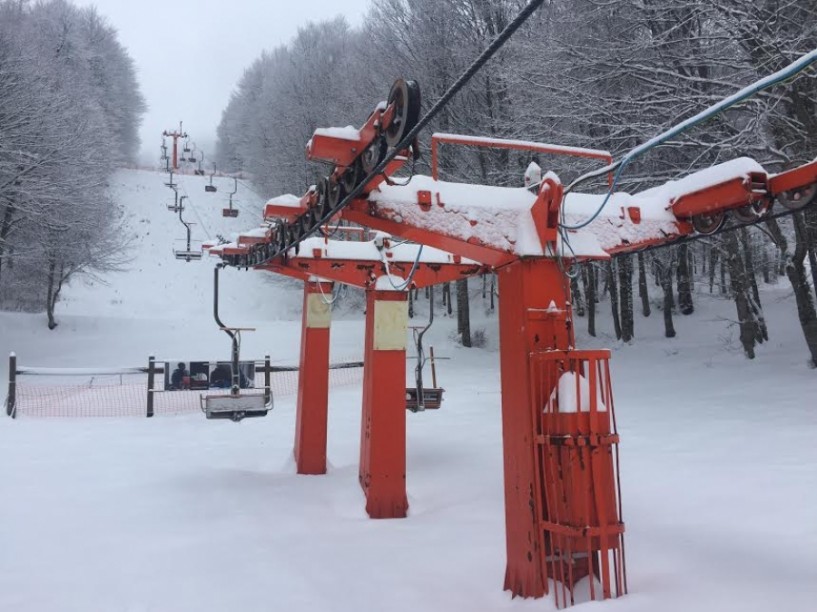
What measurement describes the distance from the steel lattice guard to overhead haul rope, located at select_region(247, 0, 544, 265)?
4.85ft

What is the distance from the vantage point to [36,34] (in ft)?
80.2

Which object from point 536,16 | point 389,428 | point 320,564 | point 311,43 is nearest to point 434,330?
Answer: point 536,16

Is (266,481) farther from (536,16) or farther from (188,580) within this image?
(536,16)

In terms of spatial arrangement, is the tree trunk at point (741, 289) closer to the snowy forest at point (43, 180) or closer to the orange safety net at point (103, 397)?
the orange safety net at point (103, 397)

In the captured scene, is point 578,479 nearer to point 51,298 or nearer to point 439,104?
point 439,104

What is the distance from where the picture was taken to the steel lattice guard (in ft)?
10.6

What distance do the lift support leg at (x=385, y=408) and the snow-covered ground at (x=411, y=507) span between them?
11.1 inches

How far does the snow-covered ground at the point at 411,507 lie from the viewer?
3.86 m

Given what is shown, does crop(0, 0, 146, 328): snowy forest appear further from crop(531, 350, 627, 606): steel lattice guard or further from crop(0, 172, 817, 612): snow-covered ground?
crop(531, 350, 627, 606): steel lattice guard

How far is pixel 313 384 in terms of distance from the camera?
798 centimetres

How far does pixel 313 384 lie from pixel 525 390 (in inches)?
193

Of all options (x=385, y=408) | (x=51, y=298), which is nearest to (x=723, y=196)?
(x=385, y=408)

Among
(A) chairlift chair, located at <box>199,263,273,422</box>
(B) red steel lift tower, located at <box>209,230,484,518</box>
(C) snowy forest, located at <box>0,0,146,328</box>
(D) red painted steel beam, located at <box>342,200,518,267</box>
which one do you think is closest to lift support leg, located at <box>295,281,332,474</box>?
(A) chairlift chair, located at <box>199,263,273,422</box>

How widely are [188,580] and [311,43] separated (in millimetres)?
38997
